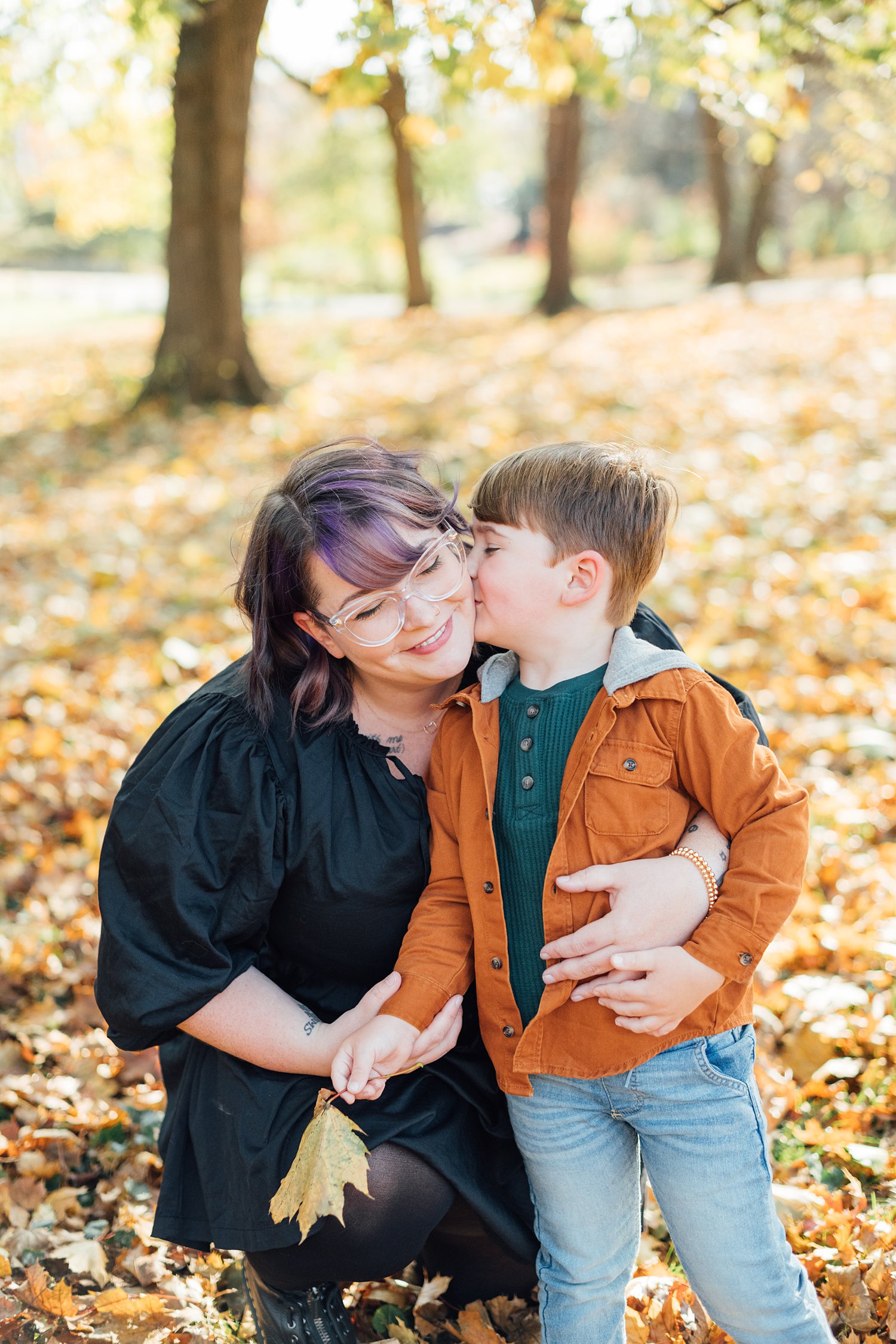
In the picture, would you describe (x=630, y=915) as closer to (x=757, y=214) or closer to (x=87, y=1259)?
(x=87, y=1259)

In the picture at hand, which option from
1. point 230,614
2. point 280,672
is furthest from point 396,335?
point 280,672

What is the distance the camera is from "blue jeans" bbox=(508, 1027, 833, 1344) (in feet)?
6.21

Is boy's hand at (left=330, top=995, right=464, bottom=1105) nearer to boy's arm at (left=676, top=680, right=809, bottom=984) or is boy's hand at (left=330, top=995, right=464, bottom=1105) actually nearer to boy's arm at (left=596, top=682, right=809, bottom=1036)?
boy's arm at (left=596, top=682, right=809, bottom=1036)

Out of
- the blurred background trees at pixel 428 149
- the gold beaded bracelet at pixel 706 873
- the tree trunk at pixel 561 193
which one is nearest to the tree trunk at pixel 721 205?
the blurred background trees at pixel 428 149

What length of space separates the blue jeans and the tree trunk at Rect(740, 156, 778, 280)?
58.7 feet

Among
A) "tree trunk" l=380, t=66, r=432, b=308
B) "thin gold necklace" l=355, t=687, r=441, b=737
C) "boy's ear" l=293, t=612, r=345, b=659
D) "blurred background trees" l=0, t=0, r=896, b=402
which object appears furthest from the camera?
→ "tree trunk" l=380, t=66, r=432, b=308

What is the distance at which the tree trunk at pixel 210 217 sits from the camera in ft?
29.2

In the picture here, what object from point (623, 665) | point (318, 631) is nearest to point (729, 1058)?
point (623, 665)

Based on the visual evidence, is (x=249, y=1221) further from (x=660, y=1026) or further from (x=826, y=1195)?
(x=826, y=1195)

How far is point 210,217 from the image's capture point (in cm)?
973

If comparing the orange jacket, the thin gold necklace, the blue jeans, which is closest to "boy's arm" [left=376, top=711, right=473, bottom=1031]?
the orange jacket

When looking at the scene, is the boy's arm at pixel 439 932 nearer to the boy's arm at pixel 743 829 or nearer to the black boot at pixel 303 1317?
the boy's arm at pixel 743 829

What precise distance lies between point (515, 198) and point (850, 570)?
163ft

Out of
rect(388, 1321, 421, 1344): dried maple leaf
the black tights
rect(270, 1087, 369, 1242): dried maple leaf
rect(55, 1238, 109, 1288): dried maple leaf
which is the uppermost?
rect(270, 1087, 369, 1242): dried maple leaf
